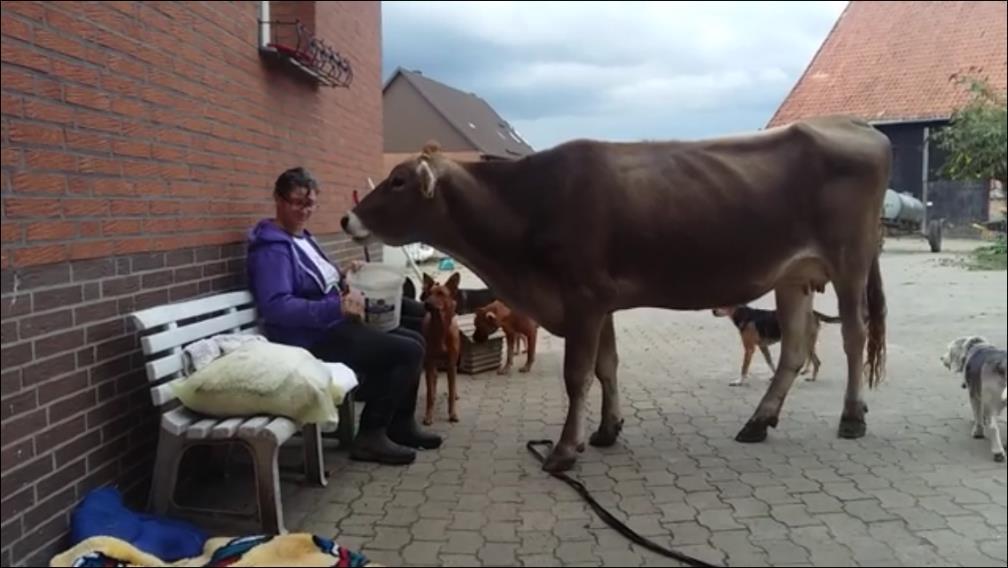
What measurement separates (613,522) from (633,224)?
1.28m

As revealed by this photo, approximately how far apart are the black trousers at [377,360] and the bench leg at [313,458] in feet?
1.06

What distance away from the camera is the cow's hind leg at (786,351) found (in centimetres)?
380

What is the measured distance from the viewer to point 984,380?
1851 mm

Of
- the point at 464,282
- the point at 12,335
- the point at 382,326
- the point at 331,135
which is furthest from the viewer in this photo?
the point at 331,135

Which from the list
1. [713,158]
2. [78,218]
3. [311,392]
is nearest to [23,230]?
[78,218]

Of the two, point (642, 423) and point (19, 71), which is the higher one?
point (19, 71)

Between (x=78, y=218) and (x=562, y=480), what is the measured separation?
1869mm

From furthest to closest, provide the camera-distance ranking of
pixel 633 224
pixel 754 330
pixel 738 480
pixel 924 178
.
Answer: pixel 754 330, pixel 633 224, pixel 738 480, pixel 924 178

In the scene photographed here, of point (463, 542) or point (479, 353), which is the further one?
point (479, 353)

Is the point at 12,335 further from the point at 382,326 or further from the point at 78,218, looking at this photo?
the point at 382,326

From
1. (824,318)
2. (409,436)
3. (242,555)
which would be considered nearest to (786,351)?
(824,318)

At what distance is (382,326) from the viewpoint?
3.48 m

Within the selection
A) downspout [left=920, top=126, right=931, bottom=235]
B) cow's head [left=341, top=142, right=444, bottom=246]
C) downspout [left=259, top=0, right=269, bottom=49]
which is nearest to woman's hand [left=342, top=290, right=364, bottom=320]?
cow's head [left=341, top=142, right=444, bottom=246]

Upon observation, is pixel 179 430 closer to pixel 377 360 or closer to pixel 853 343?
pixel 377 360
